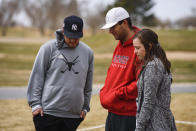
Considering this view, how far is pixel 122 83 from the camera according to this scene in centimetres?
324

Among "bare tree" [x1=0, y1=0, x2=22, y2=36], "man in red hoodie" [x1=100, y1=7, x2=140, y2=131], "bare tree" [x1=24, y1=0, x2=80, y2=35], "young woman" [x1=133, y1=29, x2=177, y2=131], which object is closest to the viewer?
"young woman" [x1=133, y1=29, x2=177, y2=131]

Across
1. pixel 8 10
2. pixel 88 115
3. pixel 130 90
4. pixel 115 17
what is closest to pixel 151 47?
pixel 130 90

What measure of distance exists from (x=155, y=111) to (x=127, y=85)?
678mm

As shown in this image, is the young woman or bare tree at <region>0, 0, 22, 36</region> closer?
the young woman

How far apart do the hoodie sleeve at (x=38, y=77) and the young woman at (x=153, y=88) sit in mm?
1060

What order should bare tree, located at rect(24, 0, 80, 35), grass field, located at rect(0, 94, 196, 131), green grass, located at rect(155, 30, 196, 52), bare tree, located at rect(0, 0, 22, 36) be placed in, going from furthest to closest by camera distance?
bare tree, located at rect(24, 0, 80, 35), bare tree, located at rect(0, 0, 22, 36), green grass, located at rect(155, 30, 196, 52), grass field, located at rect(0, 94, 196, 131)

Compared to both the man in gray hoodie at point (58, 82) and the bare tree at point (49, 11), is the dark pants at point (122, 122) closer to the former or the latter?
the man in gray hoodie at point (58, 82)

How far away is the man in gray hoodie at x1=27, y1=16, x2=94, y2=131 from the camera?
128 inches

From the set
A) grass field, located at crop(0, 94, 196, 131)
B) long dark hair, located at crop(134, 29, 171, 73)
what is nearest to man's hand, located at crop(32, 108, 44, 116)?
long dark hair, located at crop(134, 29, 171, 73)

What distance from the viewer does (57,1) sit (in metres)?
75.1

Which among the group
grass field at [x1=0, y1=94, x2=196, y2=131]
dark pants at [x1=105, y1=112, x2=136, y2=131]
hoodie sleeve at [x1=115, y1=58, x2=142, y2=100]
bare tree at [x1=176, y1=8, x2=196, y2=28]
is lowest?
grass field at [x1=0, y1=94, x2=196, y2=131]

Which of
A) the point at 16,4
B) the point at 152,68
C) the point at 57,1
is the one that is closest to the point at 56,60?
the point at 152,68

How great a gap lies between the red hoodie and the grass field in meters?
3.08

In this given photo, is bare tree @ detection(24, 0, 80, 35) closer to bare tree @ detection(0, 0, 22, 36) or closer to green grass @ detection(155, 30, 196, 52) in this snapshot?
bare tree @ detection(0, 0, 22, 36)
